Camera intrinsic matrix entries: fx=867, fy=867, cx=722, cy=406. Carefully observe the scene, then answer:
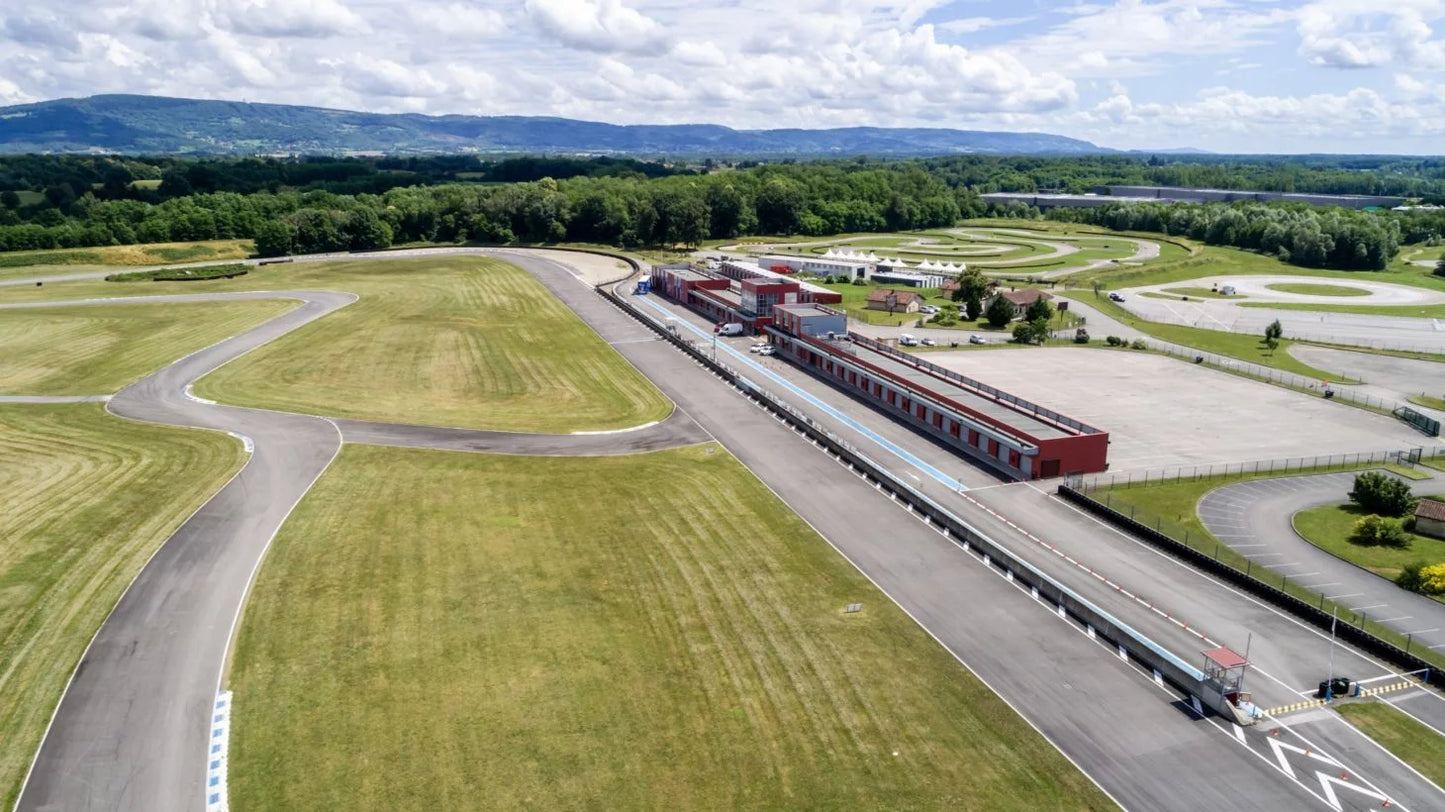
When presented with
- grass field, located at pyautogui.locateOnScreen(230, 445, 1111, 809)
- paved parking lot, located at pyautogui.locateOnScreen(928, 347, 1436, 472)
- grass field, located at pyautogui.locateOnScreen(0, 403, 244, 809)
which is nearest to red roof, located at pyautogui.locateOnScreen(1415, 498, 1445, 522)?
paved parking lot, located at pyautogui.locateOnScreen(928, 347, 1436, 472)

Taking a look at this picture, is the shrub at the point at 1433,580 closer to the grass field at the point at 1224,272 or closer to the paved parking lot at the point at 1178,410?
the paved parking lot at the point at 1178,410

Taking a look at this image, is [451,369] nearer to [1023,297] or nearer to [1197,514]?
[1197,514]

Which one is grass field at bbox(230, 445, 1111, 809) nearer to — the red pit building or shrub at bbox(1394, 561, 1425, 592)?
the red pit building

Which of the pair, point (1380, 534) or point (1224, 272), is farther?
point (1224, 272)

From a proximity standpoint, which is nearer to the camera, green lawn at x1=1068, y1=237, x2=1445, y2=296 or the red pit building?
the red pit building

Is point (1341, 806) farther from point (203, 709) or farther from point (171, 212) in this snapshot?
point (171, 212)

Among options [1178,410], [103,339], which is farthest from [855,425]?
[103,339]

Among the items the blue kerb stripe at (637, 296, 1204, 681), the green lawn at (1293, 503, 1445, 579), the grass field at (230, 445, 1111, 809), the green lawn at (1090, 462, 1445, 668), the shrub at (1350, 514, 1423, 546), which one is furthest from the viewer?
the shrub at (1350, 514, 1423, 546)

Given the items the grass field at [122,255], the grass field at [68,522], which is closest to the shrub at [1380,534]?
the grass field at [68,522]
